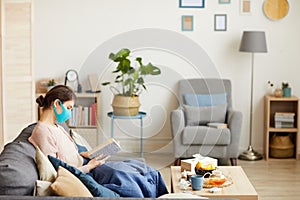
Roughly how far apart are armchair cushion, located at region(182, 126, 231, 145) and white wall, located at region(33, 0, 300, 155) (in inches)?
31.1

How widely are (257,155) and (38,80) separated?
8.28 ft

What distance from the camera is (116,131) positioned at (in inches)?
278

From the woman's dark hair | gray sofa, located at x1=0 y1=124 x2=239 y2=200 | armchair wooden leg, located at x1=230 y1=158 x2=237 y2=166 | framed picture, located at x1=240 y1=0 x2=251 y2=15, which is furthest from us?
framed picture, located at x1=240 y1=0 x2=251 y2=15

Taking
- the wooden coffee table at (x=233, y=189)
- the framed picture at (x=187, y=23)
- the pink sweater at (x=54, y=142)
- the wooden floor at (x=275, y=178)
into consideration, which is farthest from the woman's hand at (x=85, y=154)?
the framed picture at (x=187, y=23)

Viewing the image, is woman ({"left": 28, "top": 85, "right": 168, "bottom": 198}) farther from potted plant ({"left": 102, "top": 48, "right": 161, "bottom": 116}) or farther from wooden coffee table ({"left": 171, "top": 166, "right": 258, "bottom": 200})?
potted plant ({"left": 102, "top": 48, "right": 161, "bottom": 116})

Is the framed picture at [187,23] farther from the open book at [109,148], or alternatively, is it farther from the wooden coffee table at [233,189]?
the open book at [109,148]

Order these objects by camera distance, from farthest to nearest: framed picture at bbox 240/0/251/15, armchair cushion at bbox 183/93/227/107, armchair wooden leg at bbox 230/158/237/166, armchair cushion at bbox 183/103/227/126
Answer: framed picture at bbox 240/0/251/15 < armchair cushion at bbox 183/93/227/107 < armchair cushion at bbox 183/103/227/126 < armchair wooden leg at bbox 230/158/237/166

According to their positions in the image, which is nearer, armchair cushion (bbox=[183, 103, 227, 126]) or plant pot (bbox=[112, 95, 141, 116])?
plant pot (bbox=[112, 95, 141, 116])

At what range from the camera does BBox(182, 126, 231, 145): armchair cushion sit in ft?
20.7

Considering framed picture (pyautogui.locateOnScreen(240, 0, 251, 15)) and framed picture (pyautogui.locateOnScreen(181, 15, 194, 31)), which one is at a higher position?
framed picture (pyautogui.locateOnScreen(240, 0, 251, 15))

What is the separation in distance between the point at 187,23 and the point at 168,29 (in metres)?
0.22

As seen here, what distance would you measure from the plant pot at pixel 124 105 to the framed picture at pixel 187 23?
39.9 inches

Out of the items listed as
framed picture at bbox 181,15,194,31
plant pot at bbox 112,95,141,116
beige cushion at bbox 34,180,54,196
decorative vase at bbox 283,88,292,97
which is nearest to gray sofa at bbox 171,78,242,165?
plant pot at bbox 112,95,141,116

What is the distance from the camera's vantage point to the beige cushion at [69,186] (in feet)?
9.96
